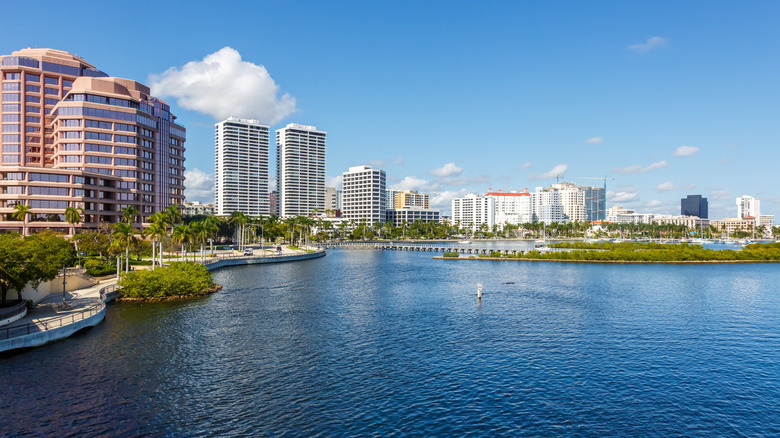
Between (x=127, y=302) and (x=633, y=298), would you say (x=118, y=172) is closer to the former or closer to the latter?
(x=127, y=302)

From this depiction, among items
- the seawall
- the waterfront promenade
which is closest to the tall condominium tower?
the seawall

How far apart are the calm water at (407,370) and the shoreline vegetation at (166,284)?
3.72 metres

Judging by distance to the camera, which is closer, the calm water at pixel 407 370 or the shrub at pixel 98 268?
the calm water at pixel 407 370

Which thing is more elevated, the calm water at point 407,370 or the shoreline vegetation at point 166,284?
the shoreline vegetation at point 166,284

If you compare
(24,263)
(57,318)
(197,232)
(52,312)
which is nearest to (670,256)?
(197,232)

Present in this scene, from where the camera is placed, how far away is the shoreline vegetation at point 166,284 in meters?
68.6

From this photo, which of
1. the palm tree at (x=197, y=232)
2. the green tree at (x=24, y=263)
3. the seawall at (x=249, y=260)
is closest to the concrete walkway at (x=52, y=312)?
the green tree at (x=24, y=263)

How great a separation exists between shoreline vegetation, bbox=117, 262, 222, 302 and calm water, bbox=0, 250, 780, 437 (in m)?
3.72

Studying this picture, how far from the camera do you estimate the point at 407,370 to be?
3934 centimetres

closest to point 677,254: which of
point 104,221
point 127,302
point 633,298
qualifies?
point 633,298

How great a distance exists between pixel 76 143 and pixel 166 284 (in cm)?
8462

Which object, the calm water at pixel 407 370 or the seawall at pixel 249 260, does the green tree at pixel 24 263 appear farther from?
the seawall at pixel 249 260

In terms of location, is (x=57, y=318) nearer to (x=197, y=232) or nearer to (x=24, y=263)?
(x=24, y=263)

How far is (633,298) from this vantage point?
76875 mm
